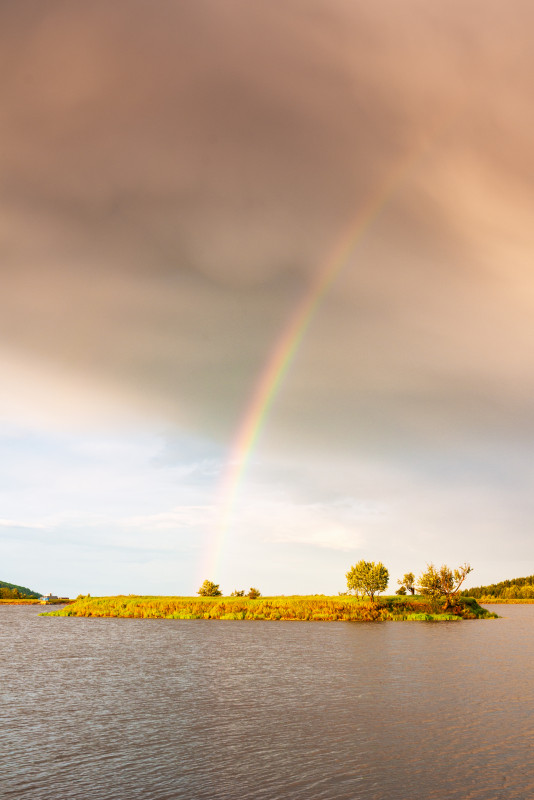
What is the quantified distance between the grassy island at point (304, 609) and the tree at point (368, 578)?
2443mm

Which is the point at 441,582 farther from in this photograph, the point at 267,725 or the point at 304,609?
the point at 267,725

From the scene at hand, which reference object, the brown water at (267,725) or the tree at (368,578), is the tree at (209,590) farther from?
the brown water at (267,725)

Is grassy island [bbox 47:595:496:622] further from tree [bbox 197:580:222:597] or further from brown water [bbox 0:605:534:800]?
brown water [bbox 0:605:534:800]

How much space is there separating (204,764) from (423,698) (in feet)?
66.2

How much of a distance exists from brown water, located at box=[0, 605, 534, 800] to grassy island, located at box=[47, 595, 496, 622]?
4648 centimetres

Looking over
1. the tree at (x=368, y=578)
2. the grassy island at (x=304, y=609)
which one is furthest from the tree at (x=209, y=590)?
the tree at (x=368, y=578)

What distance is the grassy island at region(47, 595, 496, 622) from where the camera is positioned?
4341 inches

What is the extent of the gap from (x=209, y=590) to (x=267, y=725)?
→ 123381mm

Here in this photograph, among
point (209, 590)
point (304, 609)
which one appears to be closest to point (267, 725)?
point (304, 609)

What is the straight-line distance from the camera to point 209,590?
150 m

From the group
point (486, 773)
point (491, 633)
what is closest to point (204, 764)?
point (486, 773)

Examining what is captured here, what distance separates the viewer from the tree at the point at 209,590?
490ft

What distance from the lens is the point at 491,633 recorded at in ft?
298

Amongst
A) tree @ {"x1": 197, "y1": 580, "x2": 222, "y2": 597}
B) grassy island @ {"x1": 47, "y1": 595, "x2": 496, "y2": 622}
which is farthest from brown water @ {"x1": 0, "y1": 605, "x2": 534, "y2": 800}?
tree @ {"x1": 197, "y1": 580, "x2": 222, "y2": 597}
